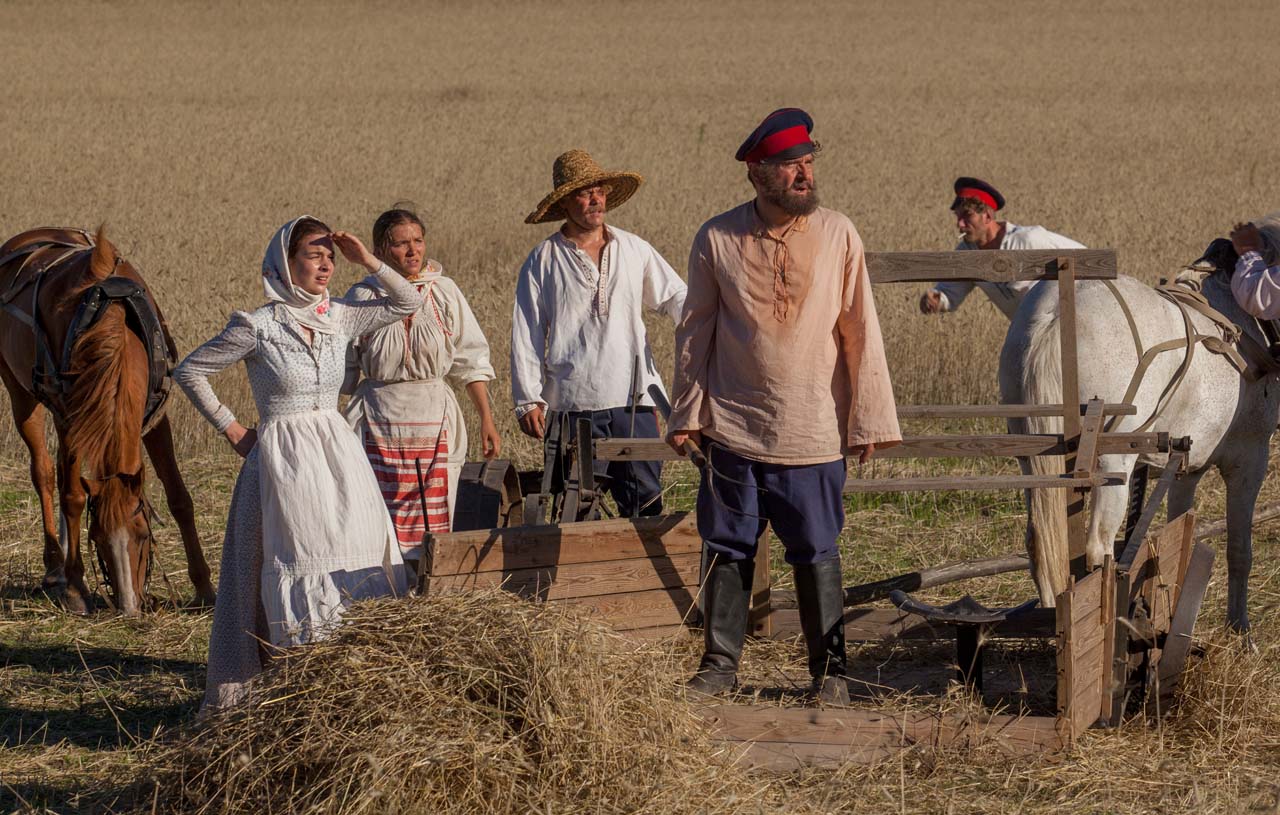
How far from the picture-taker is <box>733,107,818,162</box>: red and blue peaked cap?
4.32 meters

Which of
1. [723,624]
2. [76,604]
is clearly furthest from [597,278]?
[76,604]

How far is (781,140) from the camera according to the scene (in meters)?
4.32

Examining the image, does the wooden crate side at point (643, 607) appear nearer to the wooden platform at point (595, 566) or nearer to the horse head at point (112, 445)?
the wooden platform at point (595, 566)

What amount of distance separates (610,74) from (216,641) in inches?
1288

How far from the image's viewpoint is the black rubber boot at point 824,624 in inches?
182

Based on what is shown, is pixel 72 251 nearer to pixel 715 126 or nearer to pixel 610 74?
pixel 715 126

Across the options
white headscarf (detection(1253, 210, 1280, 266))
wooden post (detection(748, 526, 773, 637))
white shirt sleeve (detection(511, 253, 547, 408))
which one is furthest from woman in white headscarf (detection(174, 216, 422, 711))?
white headscarf (detection(1253, 210, 1280, 266))

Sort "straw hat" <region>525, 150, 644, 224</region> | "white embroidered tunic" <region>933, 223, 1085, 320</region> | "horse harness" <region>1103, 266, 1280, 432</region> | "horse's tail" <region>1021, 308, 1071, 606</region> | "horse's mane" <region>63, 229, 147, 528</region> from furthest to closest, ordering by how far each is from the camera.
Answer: "white embroidered tunic" <region>933, 223, 1085, 320</region> < "horse's mane" <region>63, 229, 147, 528</region> < "straw hat" <region>525, 150, 644, 224</region> < "horse harness" <region>1103, 266, 1280, 432</region> < "horse's tail" <region>1021, 308, 1071, 606</region>

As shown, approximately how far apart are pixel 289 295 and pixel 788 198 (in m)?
1.68

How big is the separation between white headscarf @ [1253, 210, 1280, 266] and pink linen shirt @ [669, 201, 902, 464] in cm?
223

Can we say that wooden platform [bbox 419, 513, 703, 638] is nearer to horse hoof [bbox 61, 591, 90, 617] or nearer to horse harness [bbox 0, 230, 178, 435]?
horse harness [bbox 0, 230, 178, 435]

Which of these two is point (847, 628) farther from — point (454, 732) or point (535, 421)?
point (454, 732)

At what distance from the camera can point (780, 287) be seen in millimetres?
4383

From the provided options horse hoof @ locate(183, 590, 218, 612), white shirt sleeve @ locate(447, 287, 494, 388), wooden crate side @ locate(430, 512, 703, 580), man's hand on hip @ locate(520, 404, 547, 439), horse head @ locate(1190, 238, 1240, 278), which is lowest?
horse hoof @ locate(183, 590, 218, 612)
